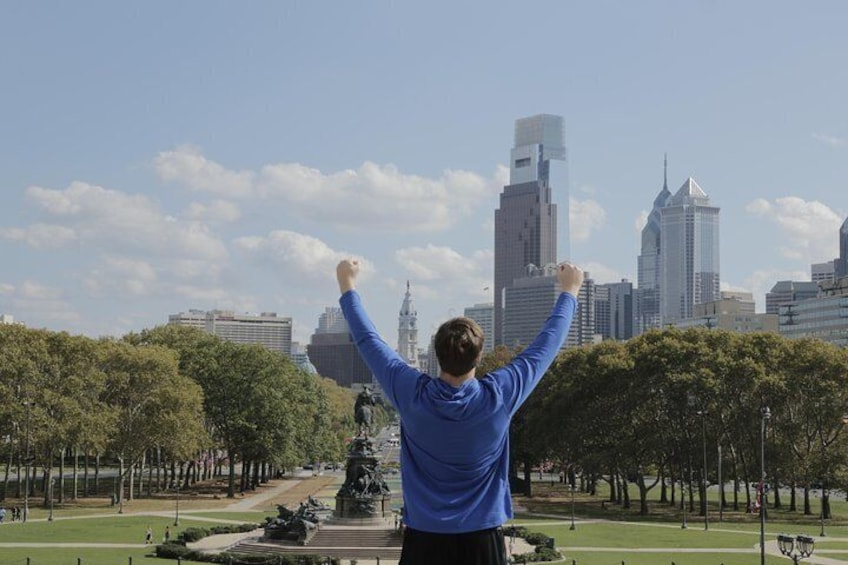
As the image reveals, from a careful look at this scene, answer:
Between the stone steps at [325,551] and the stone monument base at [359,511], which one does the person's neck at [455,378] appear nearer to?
the stone steps at [325,551]

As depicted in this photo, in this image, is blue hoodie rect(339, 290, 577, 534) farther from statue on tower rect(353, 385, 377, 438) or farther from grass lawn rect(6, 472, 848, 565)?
statue on tower rect(353, 385, 377, 438)

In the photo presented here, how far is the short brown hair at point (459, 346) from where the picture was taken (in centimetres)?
581

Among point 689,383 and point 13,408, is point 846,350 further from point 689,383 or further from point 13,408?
point 13,408

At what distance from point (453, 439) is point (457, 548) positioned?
66 centimetres

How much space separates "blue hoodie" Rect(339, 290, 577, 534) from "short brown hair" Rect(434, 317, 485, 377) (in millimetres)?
106

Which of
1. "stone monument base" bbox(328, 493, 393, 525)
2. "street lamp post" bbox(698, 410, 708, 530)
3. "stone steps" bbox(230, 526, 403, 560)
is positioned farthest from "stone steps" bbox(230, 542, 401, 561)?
"street lamp post" bbox(698, 410, 708, 530)

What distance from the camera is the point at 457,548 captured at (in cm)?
599

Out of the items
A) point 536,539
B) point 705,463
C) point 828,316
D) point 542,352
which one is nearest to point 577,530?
point 536,539

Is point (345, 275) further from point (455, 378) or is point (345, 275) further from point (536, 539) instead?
point (536, 539)

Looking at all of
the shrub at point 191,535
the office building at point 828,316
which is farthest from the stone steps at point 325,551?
the office building at point 828,316

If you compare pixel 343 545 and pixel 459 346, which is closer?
pixel 459 346

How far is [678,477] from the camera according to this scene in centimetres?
8275

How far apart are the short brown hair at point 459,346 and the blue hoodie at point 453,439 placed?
0.11 m

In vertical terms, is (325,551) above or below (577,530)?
above
